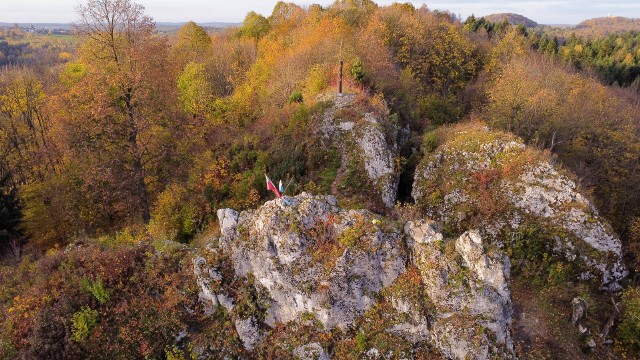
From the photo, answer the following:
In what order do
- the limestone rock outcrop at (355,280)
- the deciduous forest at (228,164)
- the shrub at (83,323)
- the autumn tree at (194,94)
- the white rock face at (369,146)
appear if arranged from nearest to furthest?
1. the limestone rock outcrop at (355,280)
2. the shrub at (83,323)
3. the deciduous forest at (228,164)
4. the white rock face at (369,146)
5. the autumn tree at (194,94)

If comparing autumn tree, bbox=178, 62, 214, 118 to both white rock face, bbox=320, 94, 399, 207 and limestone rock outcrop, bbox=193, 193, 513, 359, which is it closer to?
white rock face, bbox=320, 94, 399, 207

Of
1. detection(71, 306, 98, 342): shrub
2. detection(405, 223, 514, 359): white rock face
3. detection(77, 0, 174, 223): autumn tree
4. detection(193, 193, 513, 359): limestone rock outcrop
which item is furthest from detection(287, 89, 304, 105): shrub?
detection(71, 306, 98, 342): shrub

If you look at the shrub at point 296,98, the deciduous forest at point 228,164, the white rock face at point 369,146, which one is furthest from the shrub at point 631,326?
the shrub at point 296,98

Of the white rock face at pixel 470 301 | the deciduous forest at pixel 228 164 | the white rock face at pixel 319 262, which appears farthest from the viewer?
the deciduous forest at pixel 228 164

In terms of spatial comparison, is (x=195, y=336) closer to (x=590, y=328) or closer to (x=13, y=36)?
(x=590, y=328)

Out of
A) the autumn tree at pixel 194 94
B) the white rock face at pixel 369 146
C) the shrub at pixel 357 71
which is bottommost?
the white rock face at pixel 369 146

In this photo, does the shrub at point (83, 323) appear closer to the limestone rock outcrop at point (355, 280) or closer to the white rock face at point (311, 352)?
the limestone rock outcrop at point (355, 280)
